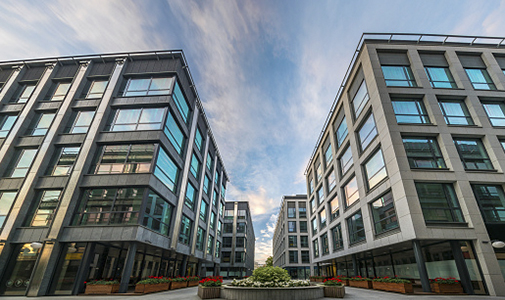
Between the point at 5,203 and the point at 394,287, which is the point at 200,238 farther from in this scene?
the point at 394,287

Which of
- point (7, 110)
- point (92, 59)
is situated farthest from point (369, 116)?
point (7, 110)

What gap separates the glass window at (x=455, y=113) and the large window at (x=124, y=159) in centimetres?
2753

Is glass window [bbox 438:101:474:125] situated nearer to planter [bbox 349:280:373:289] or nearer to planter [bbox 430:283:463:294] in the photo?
planter [bbox 430:283:463:294]

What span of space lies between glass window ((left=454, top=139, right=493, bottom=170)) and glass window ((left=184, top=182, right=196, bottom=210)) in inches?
1123

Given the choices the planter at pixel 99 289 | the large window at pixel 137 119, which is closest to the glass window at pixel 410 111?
→ the large window at pixel 137 119

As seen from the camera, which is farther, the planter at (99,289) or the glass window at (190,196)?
the glass window at (190,196)

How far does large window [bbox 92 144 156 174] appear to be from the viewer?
810 inches

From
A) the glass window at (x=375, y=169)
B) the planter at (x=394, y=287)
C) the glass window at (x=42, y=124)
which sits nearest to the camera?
the planter at (x=394, y=287)

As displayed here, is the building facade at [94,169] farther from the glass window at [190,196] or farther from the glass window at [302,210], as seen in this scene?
the glass window at [302,210]

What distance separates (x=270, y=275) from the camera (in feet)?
48.1

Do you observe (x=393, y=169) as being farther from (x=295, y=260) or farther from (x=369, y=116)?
(x=295, y=260)

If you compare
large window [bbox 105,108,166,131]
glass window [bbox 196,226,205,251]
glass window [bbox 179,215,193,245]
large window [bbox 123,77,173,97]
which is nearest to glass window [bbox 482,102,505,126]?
large window [bbox 105,108,166,131]

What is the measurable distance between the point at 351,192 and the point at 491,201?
12.4 metres

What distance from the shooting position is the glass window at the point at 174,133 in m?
24.0
